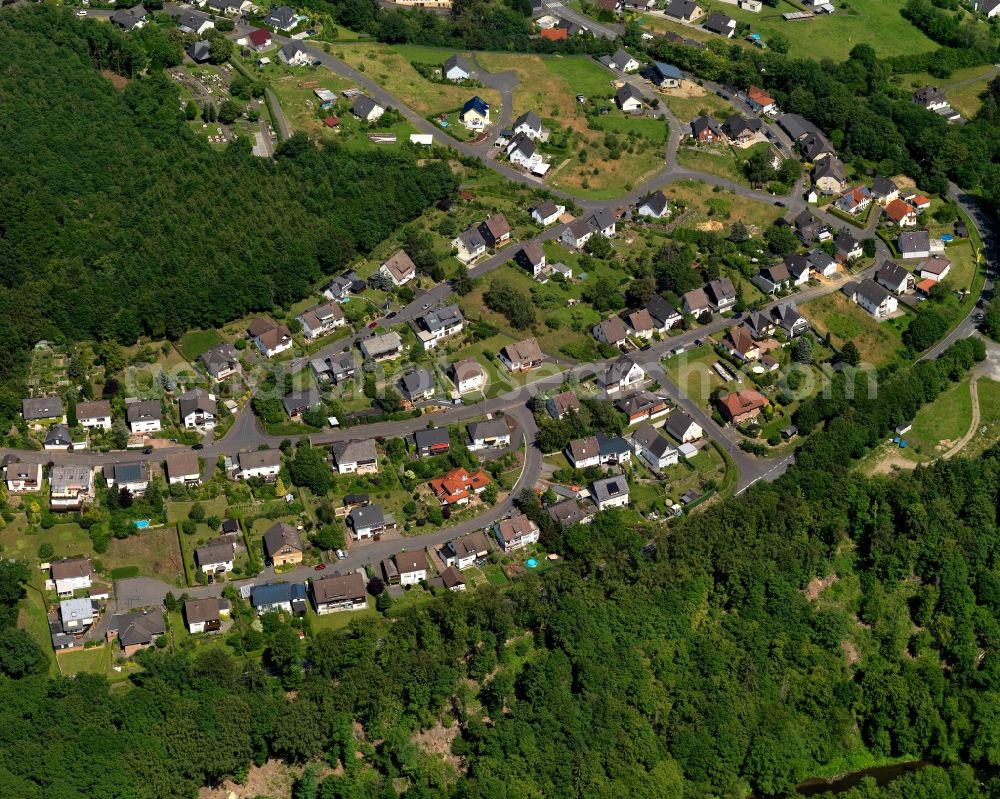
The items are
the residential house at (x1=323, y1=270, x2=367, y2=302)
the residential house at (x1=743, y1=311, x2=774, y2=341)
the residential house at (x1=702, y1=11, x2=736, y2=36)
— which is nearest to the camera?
the residential house at (x1=743, y1=311, x2=774, y2=341)

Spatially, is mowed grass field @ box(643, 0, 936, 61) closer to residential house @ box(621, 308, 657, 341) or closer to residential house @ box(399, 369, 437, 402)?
residential house @ box(621, 308, 657, 341)

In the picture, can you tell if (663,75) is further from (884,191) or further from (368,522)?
(368,522)

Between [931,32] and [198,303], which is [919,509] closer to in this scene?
[198,303]

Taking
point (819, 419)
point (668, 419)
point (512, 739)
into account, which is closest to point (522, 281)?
point (668, 419)

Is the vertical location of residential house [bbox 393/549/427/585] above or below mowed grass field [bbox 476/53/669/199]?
below

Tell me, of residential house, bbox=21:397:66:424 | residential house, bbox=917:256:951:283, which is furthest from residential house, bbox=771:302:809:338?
residential house, bbox=21:397:66:424

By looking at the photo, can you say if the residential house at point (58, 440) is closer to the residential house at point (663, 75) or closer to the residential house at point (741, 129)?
the residential house at point (741, 129)
